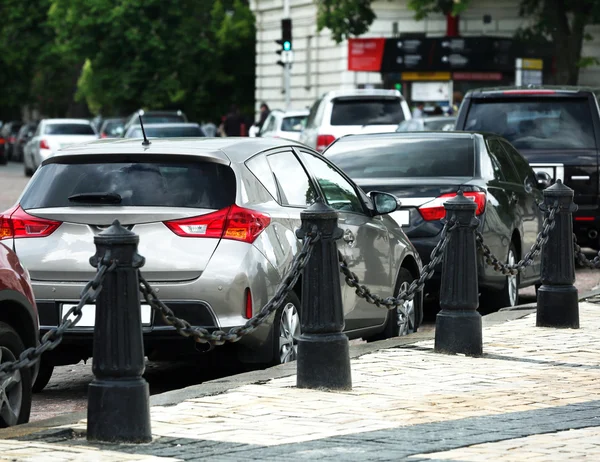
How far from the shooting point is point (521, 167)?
14.7m

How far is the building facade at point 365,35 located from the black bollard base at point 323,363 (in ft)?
133

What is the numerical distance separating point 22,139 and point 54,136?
21567 millimetres

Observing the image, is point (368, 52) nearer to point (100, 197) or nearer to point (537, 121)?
point (537, 121)

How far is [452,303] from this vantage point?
A: 991 cm

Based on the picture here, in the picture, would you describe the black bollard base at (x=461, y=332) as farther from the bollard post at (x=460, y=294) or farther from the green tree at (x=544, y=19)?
the green tree at (x=544, y=19)

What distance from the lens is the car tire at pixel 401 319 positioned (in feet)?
36.1

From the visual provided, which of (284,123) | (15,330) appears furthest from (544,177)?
(284,123)

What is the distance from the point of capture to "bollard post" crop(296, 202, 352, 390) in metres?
8.20

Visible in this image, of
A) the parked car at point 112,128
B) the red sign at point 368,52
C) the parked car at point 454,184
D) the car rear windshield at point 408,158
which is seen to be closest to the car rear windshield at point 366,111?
the parked car at point 454,184

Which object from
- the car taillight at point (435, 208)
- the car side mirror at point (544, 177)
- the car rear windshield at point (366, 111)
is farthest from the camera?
the car rear windshield at point (366, 111)

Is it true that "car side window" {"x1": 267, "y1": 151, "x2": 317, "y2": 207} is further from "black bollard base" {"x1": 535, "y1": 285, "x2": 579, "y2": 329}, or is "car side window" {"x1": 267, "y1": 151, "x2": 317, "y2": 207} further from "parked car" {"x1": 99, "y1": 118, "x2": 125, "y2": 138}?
"parked car" {"x1": 99, "y1": 118, "x2": 125, "y2": 138}

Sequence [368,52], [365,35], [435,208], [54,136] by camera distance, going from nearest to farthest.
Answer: [435,208]
[54,136]
[368,52]
[365,35]

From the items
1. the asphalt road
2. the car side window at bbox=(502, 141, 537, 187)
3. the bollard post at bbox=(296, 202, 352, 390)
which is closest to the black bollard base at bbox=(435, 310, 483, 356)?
the asphalt road

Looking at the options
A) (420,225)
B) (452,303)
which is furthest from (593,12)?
(452,303)
